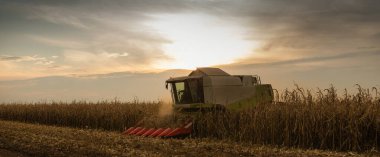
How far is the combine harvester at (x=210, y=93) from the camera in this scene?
1750 centimetres

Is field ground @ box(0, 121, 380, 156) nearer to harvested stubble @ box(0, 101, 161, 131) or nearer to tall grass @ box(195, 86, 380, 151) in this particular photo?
tall grass @ box(195, 86, 380, 151)

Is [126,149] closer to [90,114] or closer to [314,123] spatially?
[314,123]

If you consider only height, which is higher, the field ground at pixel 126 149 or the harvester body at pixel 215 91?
the harvester body at pixel 215 91

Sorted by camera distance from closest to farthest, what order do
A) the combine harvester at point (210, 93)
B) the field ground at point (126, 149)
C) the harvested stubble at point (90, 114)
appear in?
the field ground at point (126, 149), the combine harvester at point (210, 93), the harvested stubble at point (90, 114)

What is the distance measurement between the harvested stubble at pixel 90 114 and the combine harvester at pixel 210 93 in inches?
95.3

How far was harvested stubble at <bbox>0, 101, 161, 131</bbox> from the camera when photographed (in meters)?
22.1

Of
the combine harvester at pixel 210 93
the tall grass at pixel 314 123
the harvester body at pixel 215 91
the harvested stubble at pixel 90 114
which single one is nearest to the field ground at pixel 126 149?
the tall grass at pixel 314 123

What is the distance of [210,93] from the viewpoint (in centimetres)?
1759

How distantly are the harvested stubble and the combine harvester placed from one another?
2.42m

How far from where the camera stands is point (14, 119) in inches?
1266

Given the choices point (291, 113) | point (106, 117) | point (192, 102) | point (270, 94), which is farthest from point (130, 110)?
point (291, 113)

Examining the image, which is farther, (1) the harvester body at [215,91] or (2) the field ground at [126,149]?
(1) the harvester body at [215,91]

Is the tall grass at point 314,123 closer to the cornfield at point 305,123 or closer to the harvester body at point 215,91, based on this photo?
the cornfield at point 305,123

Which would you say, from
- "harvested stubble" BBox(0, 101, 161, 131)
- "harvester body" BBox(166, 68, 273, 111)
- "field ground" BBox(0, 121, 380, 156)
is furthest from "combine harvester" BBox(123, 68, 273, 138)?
"field ground" BBox(0, 121, 380, 156)
